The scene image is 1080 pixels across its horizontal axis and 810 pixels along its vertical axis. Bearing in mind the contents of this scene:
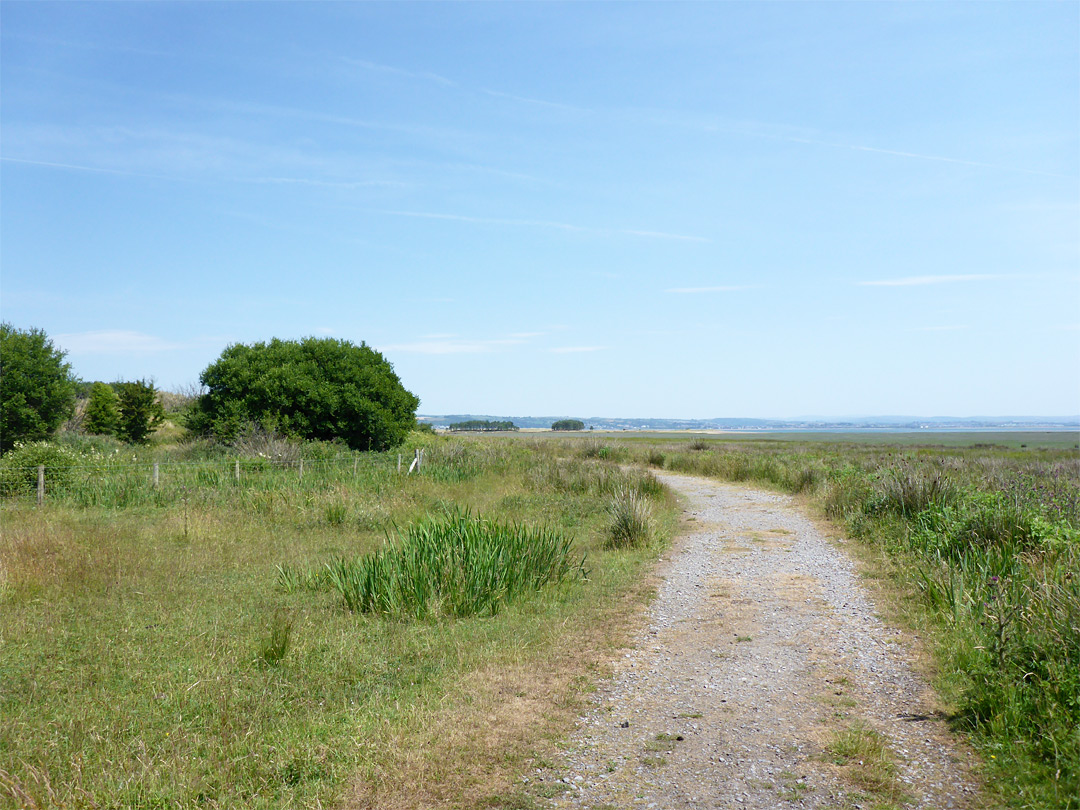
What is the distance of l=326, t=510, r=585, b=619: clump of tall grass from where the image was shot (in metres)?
7.59

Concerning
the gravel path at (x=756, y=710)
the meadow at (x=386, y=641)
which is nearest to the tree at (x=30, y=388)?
the meadow at (x=386, y=641)

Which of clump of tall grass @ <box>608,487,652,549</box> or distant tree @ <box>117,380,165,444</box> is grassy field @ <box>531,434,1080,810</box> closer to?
clump of tall grass @ <box>608,487,652,549</box>

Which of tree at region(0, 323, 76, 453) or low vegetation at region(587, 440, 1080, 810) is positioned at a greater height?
tree at region(0, 323, 76, 453)

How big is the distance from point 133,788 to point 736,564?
26.6ft

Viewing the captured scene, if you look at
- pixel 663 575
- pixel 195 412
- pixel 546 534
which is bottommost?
pixel 663 575

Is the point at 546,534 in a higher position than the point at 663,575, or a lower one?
higher

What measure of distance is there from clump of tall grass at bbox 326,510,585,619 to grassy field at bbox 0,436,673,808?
6cm

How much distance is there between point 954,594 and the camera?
268 inches

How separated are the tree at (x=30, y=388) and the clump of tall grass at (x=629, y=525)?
25142 mm

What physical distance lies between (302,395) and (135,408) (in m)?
14.8

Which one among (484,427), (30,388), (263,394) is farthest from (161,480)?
(484,427)

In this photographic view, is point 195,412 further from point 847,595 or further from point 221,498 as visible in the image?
point 847,595

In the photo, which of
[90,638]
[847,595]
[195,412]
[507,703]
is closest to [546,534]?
[847,595]

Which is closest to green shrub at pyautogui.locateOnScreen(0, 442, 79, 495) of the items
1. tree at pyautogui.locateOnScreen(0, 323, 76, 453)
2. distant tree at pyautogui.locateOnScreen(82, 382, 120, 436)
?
tree at pyautogui.locateOnScreen(0, 323, 76, 453)
